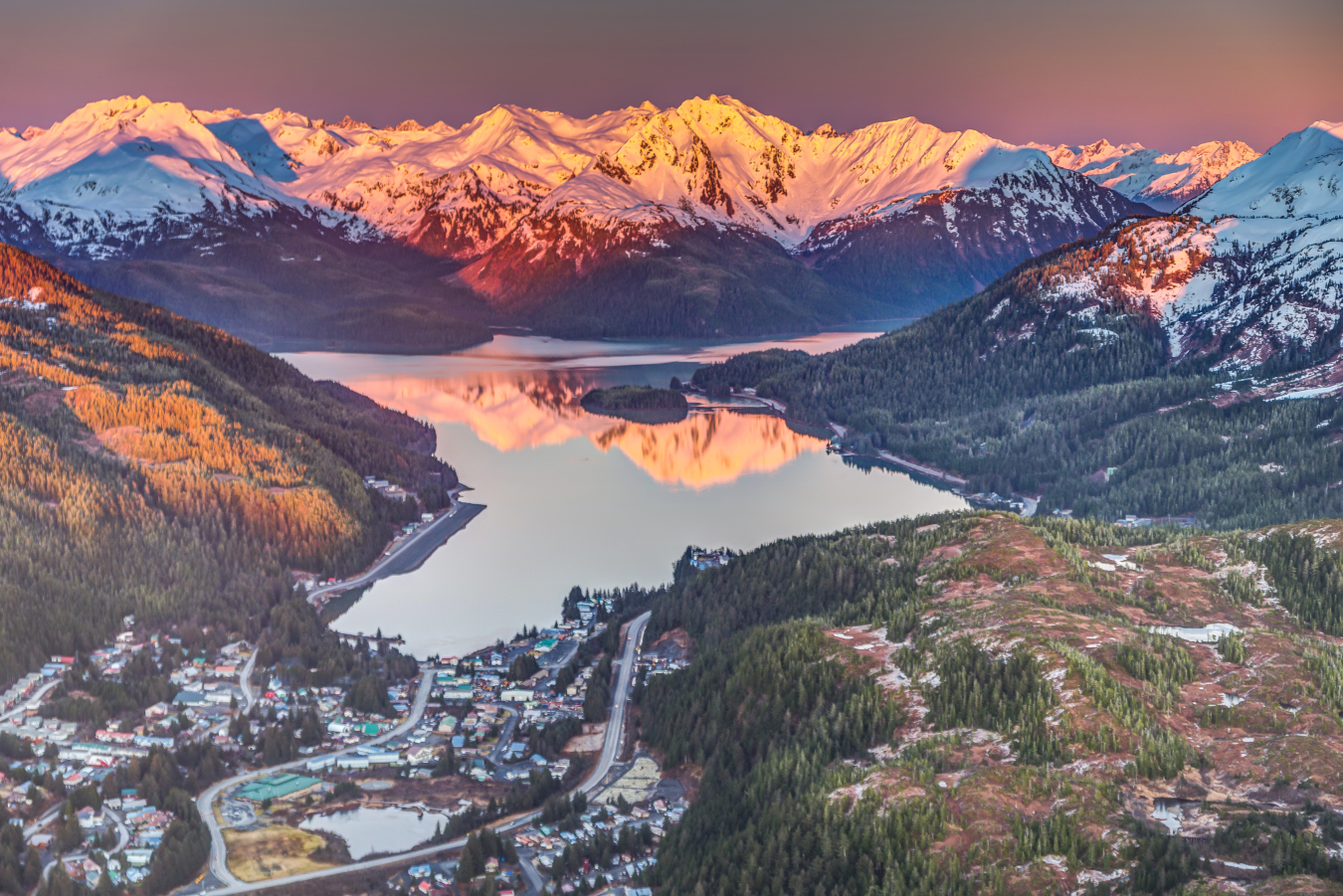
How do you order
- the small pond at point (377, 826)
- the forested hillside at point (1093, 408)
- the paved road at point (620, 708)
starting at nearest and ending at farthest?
1. the small pond at point (377, 826)
2. the paved road at point (620, 708)
3. the forested hillside at point (1093, 408)

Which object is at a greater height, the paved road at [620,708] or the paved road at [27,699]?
the paved road at [27,699]

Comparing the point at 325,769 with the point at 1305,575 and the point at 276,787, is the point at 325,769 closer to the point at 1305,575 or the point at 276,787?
the point at 276,787

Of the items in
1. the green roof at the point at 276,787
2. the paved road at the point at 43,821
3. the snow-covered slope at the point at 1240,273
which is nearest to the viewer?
the paved road at the point at 43,821

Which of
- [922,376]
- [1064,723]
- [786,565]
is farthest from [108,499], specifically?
[922,376]

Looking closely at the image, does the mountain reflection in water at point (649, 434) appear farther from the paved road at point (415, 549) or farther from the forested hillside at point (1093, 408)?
the paved road at point (415, 549)

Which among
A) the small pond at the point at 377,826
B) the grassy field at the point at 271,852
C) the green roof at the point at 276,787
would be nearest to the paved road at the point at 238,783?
the grassy field at the point at 271,852

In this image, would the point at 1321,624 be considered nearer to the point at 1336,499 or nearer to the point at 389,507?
the point at 1336,499

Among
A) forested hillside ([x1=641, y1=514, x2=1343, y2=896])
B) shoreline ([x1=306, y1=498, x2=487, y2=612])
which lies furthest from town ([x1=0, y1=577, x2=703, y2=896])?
shoreline ([x1=306, y1=498, x2=487, y2=612])
